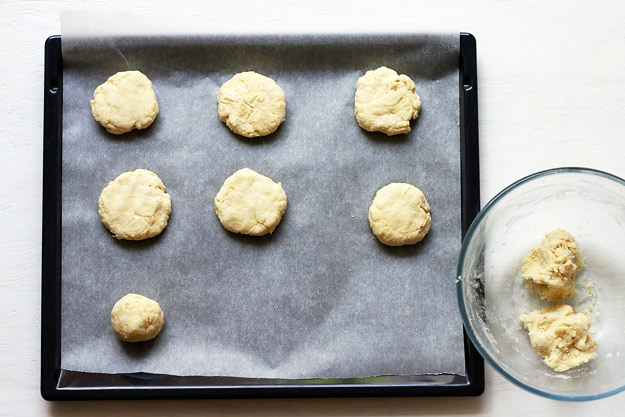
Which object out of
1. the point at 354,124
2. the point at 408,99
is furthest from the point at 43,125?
the point at 408,99

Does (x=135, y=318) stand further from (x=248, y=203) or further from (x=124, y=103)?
(x=124, y=103)

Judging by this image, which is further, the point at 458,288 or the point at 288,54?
the point at 288,54

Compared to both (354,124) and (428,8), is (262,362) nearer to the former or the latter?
(354,124)

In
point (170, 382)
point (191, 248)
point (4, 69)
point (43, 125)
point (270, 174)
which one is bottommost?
point (170, 382)

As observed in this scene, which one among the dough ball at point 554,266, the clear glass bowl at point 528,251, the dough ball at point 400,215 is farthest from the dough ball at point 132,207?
the dough ball at point 554,266

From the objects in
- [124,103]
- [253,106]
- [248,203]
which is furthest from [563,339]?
[124,103]

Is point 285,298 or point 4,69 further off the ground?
point 4,69

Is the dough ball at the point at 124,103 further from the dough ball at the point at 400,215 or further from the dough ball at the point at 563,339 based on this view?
the dough ball at the point at 563,339
